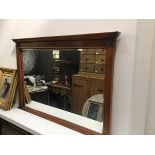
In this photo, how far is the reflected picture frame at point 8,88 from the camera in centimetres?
183

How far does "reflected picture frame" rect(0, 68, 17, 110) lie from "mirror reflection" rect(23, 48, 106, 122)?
0.12m

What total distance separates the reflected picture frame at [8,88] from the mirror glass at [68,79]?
12 centimetres

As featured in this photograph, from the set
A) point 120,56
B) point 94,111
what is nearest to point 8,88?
point 94,111

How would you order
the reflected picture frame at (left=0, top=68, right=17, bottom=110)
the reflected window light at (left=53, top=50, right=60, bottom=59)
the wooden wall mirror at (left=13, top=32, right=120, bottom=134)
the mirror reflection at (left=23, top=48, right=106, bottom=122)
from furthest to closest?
the reflected picture frame at (left=0, top=68, right=17, bottom=110)
the reflected window light at (left=53, top=50, right=60, bottom=59)
the mirror reflection at (left=23, top=48, right=106, bottom=122)
the wooden wall mirror at (left=13, top=32, right=120, bottom=134)

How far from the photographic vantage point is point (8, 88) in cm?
186

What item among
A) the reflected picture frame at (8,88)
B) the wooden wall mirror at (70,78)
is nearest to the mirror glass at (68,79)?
the wooden wall mirror at (70,78)

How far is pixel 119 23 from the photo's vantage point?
1.16m

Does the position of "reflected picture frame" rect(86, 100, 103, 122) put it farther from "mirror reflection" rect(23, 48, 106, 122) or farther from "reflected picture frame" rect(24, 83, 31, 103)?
"reflected picture frame" rect(24, 83, 31, 103)

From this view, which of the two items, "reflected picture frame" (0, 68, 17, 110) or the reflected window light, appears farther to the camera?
"reflected picture frame" (0, 68, 17, 110)

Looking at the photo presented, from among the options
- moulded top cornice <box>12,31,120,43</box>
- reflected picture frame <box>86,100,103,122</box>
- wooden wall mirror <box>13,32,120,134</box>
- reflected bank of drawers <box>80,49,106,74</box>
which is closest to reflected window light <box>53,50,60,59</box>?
wooden wall mirror <box>13,32,120,134</box>

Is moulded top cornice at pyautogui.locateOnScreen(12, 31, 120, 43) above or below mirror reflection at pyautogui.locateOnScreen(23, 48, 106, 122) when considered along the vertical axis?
above

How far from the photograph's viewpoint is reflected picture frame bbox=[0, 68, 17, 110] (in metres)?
1.83
